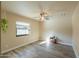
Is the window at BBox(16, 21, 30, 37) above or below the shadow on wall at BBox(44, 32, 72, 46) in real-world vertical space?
above

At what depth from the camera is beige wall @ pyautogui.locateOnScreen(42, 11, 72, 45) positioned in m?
6.32

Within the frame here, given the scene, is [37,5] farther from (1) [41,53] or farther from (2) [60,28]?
(2) [60,28]

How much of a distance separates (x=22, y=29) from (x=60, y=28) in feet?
9.89

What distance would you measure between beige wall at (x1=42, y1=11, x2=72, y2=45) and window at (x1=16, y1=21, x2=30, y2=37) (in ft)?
5.30

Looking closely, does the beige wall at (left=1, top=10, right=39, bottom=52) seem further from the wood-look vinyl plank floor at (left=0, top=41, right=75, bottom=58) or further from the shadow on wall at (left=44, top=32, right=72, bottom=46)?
the shadow on wall at (left=44, top=32, right=72, bottom=46)

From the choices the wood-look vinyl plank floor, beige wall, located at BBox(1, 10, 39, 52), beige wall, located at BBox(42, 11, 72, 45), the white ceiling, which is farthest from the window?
the white ceiling

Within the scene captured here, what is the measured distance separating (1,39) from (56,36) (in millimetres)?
4367

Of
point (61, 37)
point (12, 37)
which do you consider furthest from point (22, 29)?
point (61, 37)

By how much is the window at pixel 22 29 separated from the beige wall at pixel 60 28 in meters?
1.61

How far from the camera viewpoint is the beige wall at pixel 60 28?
6.32 meters

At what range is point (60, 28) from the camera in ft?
22.1

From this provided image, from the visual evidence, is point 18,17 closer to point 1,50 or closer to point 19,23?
point 19,23

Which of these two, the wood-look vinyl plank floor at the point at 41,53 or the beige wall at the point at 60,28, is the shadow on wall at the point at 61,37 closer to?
the beige wall at the point at 60,28

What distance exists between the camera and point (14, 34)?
16.0 ft
